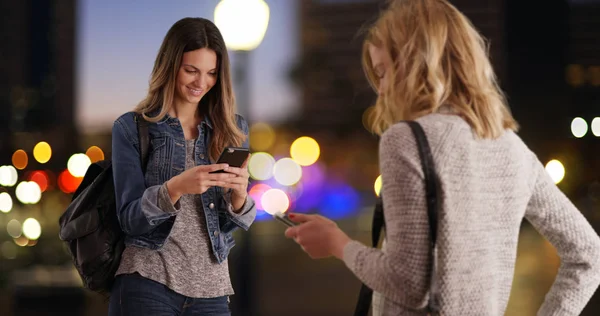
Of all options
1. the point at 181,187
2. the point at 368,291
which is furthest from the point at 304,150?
the point at 368,291

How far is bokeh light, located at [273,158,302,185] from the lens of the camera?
103438 millimetres

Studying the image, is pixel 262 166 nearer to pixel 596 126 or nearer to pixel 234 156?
pixel 596 126

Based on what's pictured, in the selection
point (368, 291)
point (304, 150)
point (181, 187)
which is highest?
point (181, 187)

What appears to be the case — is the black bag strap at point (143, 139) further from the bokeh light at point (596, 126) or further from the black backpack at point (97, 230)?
the bokeh light at point (596, 126)

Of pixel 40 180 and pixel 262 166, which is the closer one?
pixel 40 180

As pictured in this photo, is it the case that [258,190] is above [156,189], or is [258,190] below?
below

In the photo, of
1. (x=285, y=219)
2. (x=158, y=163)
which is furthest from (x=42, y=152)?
(x=285, y=219)

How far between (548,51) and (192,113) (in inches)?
2345

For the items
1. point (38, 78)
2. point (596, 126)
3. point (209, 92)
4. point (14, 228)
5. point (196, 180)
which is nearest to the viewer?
point (196, 180)

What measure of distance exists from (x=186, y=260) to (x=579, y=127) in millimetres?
76237

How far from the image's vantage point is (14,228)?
29.6 meters

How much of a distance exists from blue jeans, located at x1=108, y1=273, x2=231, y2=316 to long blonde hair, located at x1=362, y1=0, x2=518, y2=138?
50.0 inches

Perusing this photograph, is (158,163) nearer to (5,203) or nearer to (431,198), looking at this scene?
(431,198)

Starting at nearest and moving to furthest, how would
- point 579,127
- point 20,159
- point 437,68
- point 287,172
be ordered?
point 437,68 → point 20,159 → point 579,127 → point 287,172
